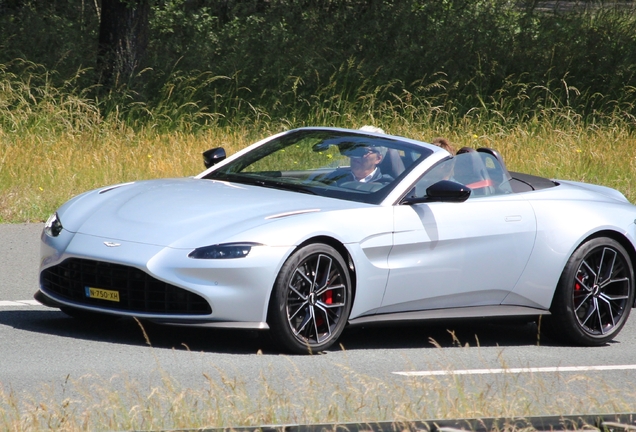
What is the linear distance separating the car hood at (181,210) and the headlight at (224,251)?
1.7 inches

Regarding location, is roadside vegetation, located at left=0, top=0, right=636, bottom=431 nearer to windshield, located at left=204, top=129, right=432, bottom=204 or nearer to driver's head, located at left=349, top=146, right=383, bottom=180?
windshield, located at left=204, top=129, right=432, bottom=204

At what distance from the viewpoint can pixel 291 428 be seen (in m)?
4.30

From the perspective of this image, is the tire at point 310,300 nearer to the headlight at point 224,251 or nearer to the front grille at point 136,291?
the headlight at point 224,251

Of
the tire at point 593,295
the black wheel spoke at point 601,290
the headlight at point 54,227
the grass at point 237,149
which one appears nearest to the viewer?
the grass at point 237,149

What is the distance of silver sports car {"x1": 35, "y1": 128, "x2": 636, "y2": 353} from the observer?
6207mm

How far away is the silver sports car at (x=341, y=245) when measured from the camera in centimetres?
621

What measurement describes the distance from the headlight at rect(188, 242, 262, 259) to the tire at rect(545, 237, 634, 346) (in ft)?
7.87

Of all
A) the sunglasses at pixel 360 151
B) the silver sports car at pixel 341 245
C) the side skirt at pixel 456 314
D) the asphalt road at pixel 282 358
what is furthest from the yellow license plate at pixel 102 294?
the sunglasses at pixel 360 151

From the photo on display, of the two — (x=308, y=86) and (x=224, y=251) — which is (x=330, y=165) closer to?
(x=224, y=251)

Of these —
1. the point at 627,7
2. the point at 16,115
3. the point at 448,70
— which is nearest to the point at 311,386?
the point at 16,115

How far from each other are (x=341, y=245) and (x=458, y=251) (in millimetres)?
871

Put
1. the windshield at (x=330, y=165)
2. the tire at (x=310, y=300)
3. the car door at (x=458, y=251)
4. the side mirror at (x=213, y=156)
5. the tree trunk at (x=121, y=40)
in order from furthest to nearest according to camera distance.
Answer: the tree trunk at (x=121, y=40) < the side mirror at (x=213, y=156) < the windshield at (x=330, y=165) < the car door at (x=458, y=251) < the tire at (x=310, y=300)

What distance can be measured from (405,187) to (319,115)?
34.2 feet

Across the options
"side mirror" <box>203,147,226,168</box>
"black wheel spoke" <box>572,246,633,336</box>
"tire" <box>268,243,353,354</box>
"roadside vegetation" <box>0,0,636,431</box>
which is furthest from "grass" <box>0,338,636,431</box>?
"roadside vegetation" <box>0,0,636,431</box>
